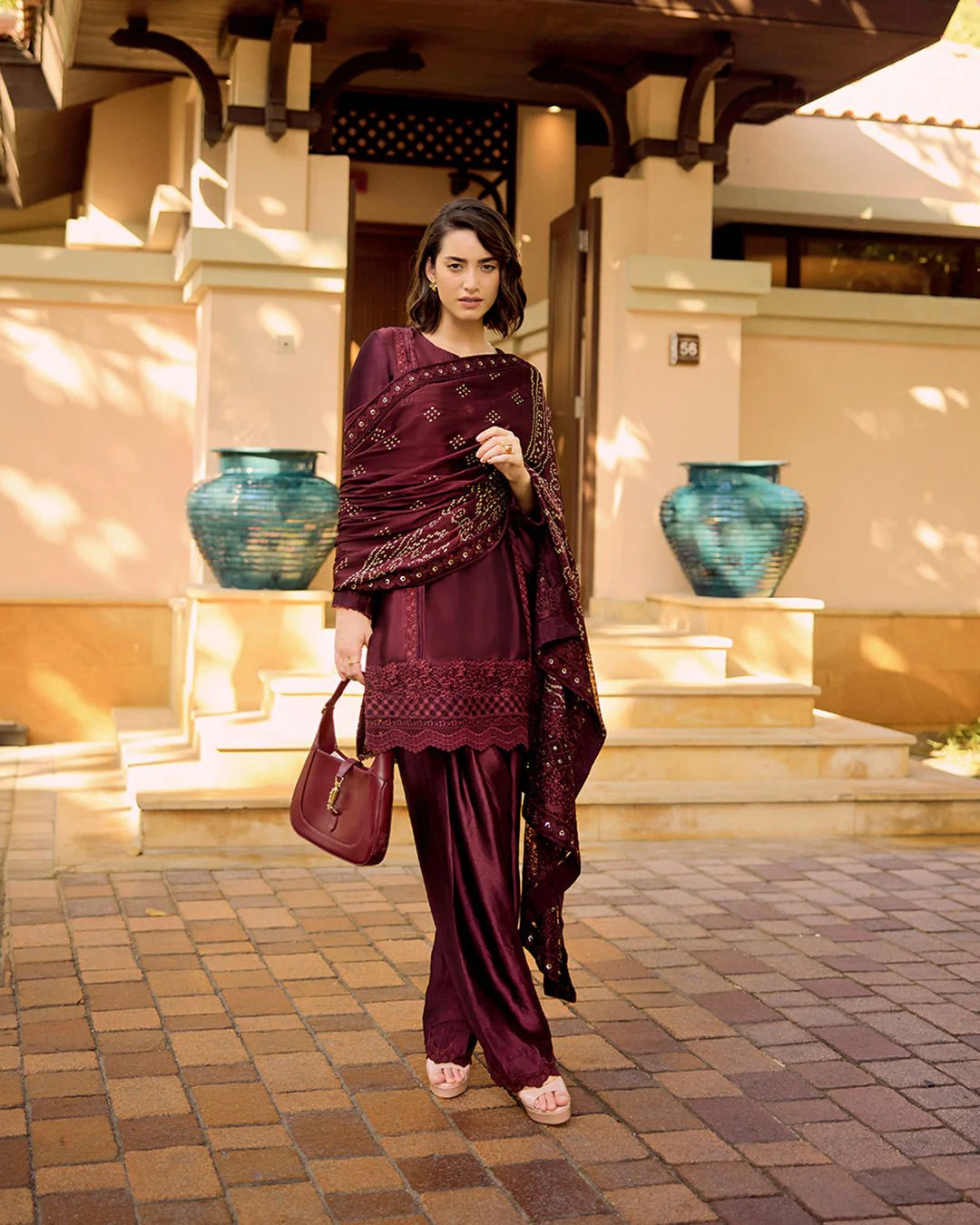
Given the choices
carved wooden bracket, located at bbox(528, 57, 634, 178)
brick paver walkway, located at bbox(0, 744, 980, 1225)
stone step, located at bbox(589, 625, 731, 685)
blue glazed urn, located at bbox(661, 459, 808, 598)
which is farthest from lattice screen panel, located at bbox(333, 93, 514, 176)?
brick paver walkway, located at bbox(0, 744, 980, 1225)

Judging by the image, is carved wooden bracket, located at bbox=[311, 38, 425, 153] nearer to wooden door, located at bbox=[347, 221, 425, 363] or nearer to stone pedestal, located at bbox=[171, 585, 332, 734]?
wooden door, located at bbox=[347, 221, 425, 363]

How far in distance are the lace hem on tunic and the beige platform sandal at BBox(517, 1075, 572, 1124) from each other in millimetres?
723

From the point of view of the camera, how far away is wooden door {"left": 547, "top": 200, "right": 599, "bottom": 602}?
837 cm

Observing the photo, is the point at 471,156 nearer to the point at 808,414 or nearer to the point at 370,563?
the point at 808,414

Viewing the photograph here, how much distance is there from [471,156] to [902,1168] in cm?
813

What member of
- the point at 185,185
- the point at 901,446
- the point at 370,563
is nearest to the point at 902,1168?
the point at 370,563

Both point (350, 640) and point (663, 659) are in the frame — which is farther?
point (663, 659)

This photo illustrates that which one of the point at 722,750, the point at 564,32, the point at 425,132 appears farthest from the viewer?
the point at 425,132

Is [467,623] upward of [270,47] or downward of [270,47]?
downward

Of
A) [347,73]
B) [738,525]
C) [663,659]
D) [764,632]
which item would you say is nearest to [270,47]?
[347,73]

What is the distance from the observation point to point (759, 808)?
253 inches

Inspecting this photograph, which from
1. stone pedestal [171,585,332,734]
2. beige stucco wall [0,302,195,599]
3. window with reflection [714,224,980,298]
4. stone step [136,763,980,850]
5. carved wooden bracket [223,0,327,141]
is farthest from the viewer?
window with reflection [714,224,980,298]

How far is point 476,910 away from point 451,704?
454 mm

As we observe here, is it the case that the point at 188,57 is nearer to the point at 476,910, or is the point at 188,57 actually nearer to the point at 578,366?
the point at 578,366
